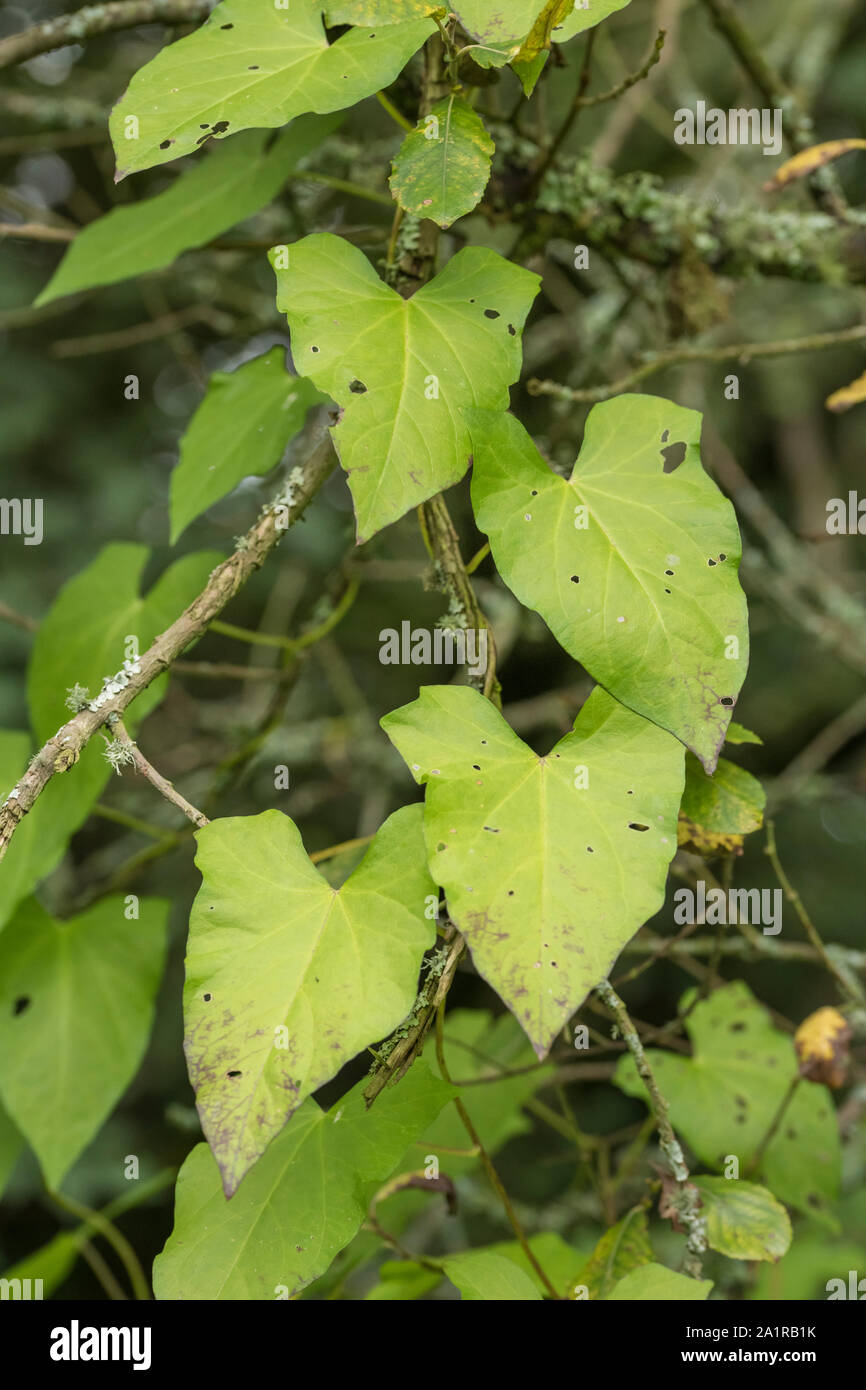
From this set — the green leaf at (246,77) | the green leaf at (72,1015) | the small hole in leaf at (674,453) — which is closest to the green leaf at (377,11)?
the green leaf at (246,77)

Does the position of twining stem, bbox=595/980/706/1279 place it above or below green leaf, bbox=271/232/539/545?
below

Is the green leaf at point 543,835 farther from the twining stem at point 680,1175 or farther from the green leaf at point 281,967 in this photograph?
the twining stem at point 680,1175

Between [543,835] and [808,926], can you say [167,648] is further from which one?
[808,926]

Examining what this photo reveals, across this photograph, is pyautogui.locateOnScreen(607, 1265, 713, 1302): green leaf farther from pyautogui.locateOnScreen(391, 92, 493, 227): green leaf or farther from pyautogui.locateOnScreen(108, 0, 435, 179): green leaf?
pyautogui.locateOnScreen(108, 0, 435, 179): green leaf

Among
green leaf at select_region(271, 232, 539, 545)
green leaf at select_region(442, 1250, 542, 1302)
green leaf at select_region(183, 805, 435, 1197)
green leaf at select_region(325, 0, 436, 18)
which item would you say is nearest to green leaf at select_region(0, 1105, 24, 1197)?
green leaf at select_region(442, 1250, 542, 1302)
